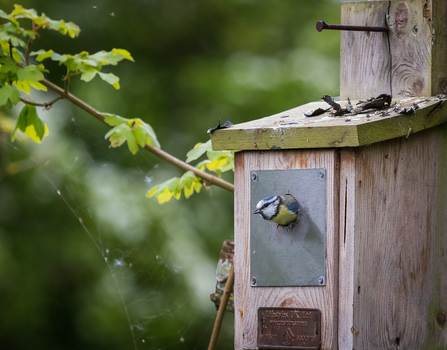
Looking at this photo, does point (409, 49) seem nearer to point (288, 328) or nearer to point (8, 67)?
point (288, 328)

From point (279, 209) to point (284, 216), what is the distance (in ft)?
0.08

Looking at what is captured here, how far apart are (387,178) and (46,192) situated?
2.88 metres

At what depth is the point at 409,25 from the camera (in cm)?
146

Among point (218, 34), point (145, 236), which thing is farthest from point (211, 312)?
point (218, 34)

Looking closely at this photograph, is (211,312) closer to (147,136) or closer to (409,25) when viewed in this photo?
(147,136)

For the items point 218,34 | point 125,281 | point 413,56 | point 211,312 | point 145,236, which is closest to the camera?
point 413,56

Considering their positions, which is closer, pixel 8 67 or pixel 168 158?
pixel 8 67

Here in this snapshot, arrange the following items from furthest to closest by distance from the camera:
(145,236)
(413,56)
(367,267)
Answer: (145,236) < (413,56) < (367,267)

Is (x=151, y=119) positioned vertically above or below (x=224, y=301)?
above

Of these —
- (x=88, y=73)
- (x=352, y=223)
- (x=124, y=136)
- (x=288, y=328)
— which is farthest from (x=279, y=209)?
(x=88, y=73)

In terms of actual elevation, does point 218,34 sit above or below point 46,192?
above

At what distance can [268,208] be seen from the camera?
3.78 feet

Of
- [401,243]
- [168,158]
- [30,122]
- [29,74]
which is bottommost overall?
[401,243]

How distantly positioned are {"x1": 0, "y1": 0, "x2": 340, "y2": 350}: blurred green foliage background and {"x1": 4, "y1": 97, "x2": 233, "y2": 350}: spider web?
0.06 ft
